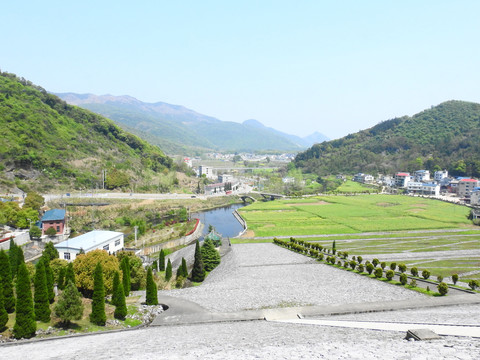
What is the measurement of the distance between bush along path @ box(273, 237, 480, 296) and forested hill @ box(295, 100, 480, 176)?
261ft

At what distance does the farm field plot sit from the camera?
48.5 meters

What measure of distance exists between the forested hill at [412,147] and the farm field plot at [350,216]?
1522 inches

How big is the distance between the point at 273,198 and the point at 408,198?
30696 mm

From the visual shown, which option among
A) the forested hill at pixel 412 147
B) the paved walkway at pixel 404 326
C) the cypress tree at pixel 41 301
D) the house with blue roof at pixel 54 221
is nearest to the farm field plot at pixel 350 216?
the house with blue roof at pixel 54 221

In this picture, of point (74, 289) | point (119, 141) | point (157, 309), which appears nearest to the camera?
point (74, 289)

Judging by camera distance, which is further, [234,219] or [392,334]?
[234,219]

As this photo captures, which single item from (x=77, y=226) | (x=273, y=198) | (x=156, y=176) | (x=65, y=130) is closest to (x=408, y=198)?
(x=273, y=198)

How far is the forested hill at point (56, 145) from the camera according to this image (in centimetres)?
6550

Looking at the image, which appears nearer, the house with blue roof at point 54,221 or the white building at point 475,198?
the house with blue roof at point 54,221

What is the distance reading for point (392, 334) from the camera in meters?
11.8

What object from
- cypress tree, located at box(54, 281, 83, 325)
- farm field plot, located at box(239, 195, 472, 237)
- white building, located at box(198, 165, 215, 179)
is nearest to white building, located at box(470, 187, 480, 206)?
farm field plot, located at box(239, 195, 472, 237)

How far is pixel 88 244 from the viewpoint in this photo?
103 feet

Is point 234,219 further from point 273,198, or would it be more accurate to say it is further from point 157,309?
point 157,309

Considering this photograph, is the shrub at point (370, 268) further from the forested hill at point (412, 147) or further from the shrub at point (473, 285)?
the forested hill at point (412, 147)
